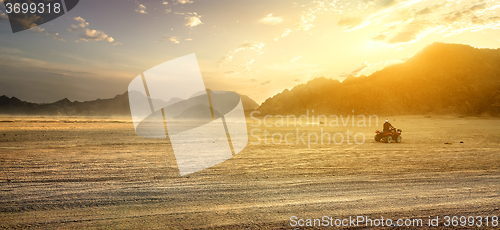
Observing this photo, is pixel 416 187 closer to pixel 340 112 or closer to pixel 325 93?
pixel 340 112

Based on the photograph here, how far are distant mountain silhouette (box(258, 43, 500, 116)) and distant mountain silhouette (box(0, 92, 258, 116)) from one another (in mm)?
155877

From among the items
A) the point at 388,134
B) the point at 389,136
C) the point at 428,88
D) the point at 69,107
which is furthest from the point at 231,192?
the point at 69,107

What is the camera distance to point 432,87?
293 feet

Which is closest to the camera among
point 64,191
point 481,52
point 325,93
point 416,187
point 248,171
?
point 64,191

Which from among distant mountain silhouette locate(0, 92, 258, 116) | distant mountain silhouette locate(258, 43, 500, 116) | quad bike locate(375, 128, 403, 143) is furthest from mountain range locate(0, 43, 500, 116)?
distant mountain silhouette locate(0, 92, 258, 116)

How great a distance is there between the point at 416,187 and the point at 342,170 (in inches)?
103

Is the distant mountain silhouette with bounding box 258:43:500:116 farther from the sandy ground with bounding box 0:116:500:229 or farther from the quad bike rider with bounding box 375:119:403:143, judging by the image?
the sandy ground with bounding box 0:116:500:229

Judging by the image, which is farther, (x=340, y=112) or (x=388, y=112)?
(x=340, y=112)

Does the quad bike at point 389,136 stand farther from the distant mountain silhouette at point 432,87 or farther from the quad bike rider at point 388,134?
the distant mountain silhouette at point 432,87

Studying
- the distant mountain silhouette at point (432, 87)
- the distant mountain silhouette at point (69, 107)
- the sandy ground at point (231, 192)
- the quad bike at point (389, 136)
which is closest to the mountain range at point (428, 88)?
the distant mountain silhouette at point (432, 87)

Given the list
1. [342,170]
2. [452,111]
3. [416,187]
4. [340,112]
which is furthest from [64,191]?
[340,112]

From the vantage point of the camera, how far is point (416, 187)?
278 inches

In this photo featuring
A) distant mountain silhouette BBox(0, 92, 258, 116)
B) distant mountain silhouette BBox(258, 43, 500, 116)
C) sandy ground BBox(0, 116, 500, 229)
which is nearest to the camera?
sandy ground BBox(0, 116, 500, 229)

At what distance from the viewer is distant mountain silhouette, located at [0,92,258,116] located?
569ft
